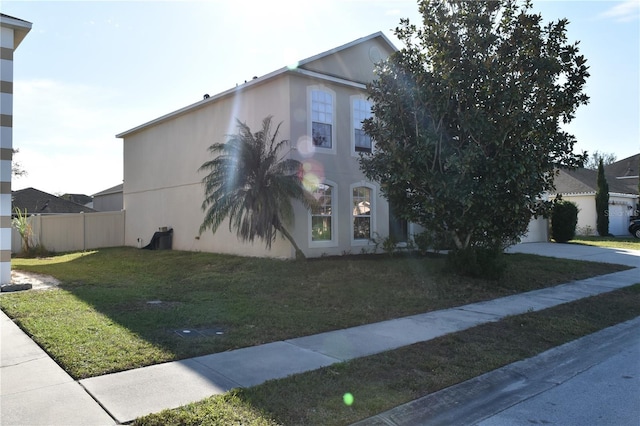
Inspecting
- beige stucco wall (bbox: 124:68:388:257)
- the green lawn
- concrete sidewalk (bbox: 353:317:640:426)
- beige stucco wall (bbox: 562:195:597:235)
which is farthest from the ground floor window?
beige stucco wall (bbox: 562:195:597:235)

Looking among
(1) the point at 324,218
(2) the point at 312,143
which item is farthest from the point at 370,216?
(2) the point at 312,143

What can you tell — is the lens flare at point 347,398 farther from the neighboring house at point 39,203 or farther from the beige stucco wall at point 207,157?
the neighboring house at point 39,203

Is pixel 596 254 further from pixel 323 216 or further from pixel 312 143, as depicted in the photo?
pixel 312 143

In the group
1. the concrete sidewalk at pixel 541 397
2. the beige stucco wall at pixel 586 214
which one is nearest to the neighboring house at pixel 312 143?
the concrete sidewalk at pixel 541 397

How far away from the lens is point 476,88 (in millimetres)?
9523

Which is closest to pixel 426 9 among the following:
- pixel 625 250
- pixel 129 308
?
pixel 129 308

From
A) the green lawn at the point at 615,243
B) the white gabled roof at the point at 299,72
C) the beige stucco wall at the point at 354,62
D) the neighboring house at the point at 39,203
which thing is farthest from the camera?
the neighboring house at the point at 39,203

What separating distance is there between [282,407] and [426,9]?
910cm

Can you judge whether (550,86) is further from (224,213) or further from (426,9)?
(224,213)

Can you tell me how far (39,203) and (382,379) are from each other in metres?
36.9

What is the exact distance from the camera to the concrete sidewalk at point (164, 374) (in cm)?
388

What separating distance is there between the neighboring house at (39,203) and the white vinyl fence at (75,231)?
13308 millimetres

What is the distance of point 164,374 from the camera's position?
Answer: 186 inches

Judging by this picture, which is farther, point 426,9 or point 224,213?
point 224,213
